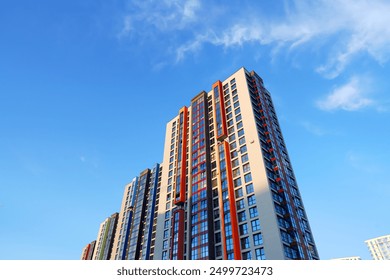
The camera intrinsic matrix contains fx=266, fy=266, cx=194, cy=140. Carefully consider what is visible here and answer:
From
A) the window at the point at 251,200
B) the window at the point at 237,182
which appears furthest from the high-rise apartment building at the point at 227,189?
the window at the point at 237,182

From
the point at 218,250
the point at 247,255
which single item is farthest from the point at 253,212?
the point at 218,250

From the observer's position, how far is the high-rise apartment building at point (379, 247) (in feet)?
587

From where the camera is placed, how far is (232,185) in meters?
61.2

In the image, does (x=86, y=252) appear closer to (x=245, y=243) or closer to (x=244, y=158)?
(x=244, y=158)

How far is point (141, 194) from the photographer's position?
106m

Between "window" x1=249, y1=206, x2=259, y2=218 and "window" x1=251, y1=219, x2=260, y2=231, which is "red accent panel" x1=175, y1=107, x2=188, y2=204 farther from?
"window" x1=251, y1=219, x2=260, y2=231

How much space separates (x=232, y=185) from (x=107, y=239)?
77.4 meters

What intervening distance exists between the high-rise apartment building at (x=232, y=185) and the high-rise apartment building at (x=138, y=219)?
42.4 ft

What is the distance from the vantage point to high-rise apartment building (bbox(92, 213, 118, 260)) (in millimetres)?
108875

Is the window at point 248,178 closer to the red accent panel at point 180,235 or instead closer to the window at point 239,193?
the window at point 239,193

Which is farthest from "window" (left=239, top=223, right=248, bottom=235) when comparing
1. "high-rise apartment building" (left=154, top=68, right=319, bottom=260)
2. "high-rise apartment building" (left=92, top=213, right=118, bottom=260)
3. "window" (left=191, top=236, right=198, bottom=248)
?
"high-rise apartment building" (left=92, top=213, right=118, bottom=260)
